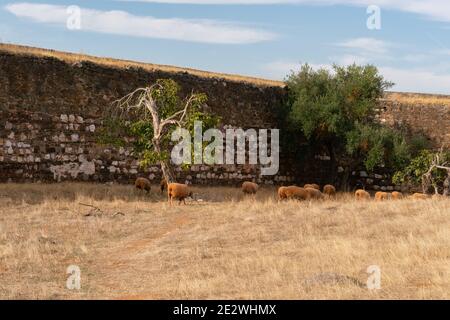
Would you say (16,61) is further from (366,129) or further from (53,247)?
(366,129)

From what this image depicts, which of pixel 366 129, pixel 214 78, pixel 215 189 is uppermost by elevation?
pixel 214 78

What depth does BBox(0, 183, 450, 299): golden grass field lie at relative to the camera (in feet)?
34.9

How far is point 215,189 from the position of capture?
29.7m

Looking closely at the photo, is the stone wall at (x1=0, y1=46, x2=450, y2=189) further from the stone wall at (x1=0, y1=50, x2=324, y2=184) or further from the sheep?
the sheep

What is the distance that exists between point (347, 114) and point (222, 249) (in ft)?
66.2

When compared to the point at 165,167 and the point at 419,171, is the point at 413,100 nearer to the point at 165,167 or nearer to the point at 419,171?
the point at 419,171

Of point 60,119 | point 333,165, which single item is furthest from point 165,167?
point 333,165

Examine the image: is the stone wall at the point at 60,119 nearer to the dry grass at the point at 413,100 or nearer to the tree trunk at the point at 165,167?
the tree trunk at the point at 165,167

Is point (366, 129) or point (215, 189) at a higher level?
point (366, 129)

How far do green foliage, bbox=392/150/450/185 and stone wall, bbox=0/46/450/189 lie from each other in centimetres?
739

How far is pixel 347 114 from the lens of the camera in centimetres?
3300

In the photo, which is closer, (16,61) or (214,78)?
(16,61)
